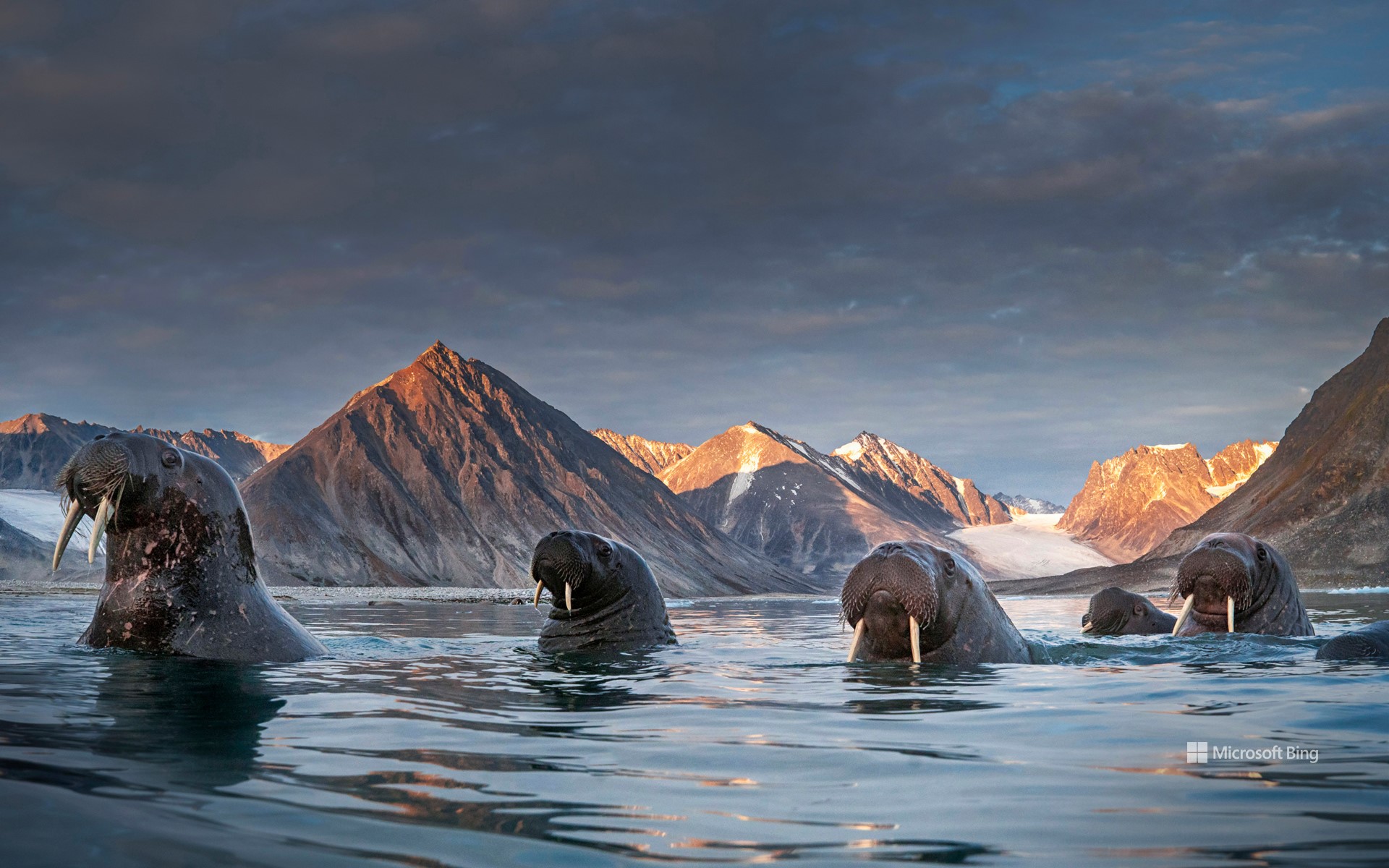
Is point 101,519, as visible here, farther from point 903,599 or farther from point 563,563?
point 903,599

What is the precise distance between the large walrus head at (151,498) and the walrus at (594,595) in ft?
12.0

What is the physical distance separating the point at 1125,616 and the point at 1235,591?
18.4 feet

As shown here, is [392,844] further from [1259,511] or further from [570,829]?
[1259,511]

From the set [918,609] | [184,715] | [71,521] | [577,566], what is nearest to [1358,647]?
[918,609]

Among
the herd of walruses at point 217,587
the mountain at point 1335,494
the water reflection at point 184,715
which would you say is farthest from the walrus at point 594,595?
the mountain at point 1335,494

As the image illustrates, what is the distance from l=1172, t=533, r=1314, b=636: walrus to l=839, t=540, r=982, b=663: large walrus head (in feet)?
16.9

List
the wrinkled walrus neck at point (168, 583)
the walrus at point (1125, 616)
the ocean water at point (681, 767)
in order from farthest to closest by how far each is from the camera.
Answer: the walrus at point (1125, 616) → the wrinkled walrus neck at point (168, 583) → the ocean water at point (681, 767)

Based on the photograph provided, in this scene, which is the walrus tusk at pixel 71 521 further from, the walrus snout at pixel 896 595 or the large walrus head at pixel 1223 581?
the large walrus head at pixel 1223 581

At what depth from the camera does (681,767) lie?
4773mm

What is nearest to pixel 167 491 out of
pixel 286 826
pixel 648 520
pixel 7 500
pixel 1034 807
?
pixel 286 826

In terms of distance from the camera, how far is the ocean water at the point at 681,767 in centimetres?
316

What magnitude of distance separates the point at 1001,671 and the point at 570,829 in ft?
21.5

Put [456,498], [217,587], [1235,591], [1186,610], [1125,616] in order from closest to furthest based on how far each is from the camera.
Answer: [217,587]
[1235,591]
[1186,610]
[1125,616]
[456,498]

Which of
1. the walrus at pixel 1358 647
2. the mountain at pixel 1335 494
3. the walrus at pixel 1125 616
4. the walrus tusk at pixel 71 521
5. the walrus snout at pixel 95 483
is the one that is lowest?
the walrus at pixel 1125 616
